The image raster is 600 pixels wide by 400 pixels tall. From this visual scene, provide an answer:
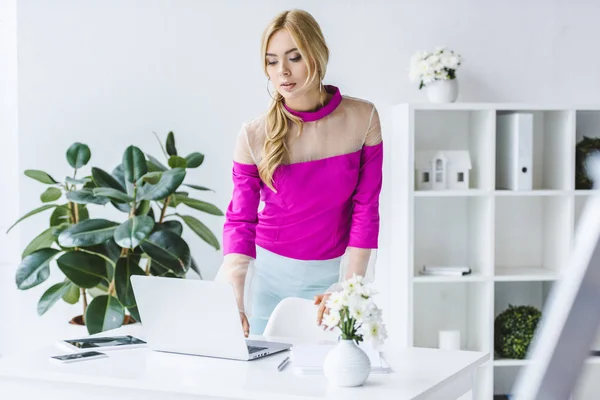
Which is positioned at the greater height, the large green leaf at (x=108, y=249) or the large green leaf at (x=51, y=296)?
the large green leaf at (x=108, y=249)

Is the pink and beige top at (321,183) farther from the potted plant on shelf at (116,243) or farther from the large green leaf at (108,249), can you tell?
the large green leaf at (108,249)

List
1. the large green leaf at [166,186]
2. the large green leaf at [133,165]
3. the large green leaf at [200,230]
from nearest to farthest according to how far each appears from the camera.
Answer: the large green leaf at [166,186]
the large green leaf at [133,165]
the large green leaf at [200,230]

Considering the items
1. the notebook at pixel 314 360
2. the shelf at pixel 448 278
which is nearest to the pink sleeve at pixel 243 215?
the notebook at pixel 314 360

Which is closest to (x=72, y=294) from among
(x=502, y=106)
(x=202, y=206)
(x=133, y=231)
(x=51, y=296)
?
(x=51, y=296)

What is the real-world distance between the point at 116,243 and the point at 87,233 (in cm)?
14

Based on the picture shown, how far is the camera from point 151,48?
164 inches

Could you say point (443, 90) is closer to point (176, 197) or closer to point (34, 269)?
point (176, 197)

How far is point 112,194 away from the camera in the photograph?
11.4 ft

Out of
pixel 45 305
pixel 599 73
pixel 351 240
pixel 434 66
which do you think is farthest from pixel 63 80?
→ pixel 599 73

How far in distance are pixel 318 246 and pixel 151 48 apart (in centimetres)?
183

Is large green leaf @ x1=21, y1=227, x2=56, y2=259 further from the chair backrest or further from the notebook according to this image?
the notebook

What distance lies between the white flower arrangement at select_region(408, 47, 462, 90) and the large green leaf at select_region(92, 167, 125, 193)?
1478 mm

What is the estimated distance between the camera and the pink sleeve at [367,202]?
268 centimetres

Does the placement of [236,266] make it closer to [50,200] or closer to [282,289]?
[282,289]
